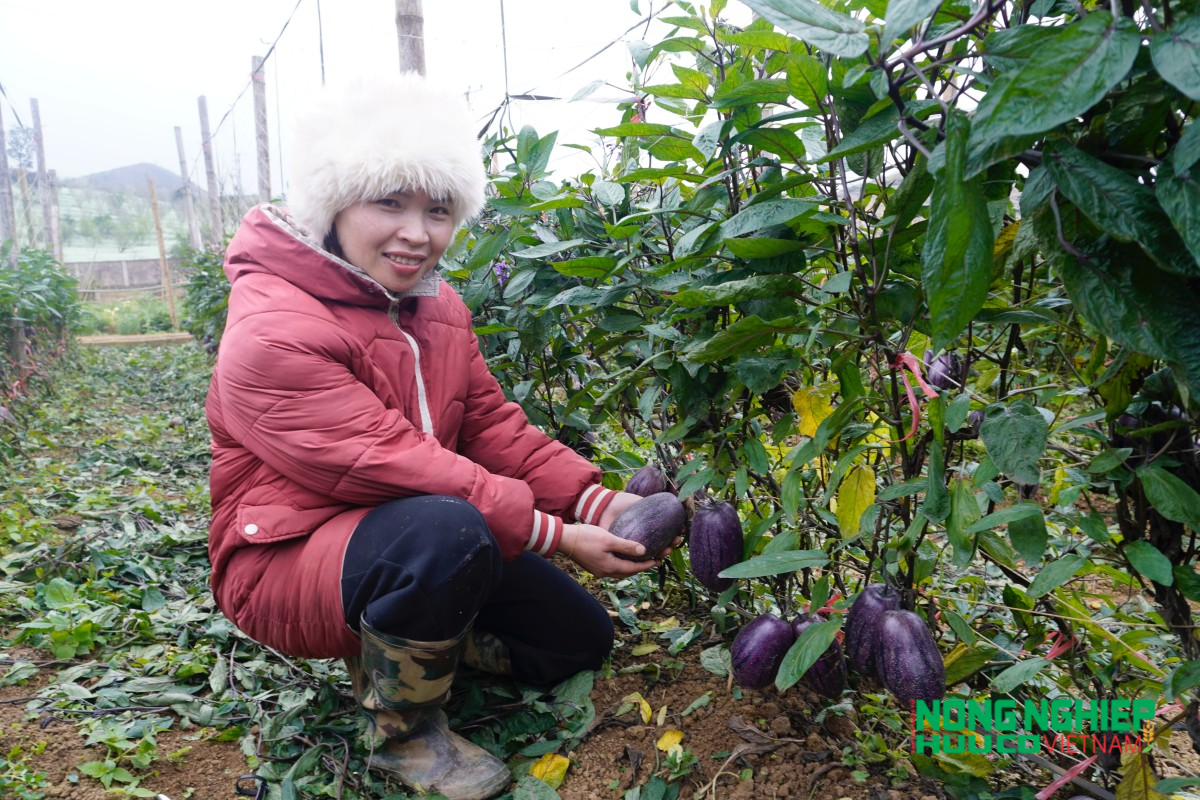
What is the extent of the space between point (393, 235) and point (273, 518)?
0.54 meters

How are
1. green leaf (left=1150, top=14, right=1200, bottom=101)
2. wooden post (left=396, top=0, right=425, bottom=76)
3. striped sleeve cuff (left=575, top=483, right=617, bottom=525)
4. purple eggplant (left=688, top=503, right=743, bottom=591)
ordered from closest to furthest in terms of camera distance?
green leaf (left=1150, top=14, right=1200, bottom=101) → purple eggplant (left=688, top=503, right=743, bottom=591) → striped sleeve cuff (left=575, top=483, right=617, bottom=525) → wooden post (left=396, top=0, right=425, bottom=76)

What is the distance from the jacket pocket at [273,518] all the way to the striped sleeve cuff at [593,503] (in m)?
0.48

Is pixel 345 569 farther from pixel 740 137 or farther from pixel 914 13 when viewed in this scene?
pixel 914 13

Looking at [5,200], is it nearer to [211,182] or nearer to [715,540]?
[211,182]

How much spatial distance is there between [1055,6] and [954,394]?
0.46 meters

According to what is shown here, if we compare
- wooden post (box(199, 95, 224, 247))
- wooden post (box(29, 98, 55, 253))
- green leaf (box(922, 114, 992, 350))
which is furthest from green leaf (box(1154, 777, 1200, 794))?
wooden post (box(29, 98, 55, 253))

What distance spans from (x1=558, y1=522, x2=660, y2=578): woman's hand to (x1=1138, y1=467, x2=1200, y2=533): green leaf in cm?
80

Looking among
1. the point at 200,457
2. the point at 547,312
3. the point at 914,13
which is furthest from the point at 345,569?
the point at 200,457

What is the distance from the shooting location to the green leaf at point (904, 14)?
0.65 m

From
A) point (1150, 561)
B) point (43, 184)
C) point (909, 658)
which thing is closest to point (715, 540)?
point (909, 658)

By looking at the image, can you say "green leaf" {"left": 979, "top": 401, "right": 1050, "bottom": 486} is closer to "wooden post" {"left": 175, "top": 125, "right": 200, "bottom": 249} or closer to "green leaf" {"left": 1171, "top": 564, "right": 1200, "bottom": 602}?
"green leaf" {"left": 1171, "top": 564, "right": 1200, "bottom": 602}

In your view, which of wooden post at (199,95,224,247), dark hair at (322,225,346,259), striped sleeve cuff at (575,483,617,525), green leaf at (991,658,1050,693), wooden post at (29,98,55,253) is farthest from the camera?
wooden post at (29,98,55,253)

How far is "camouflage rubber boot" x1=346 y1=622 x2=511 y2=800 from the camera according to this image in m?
1.44

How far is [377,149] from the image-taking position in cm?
148
